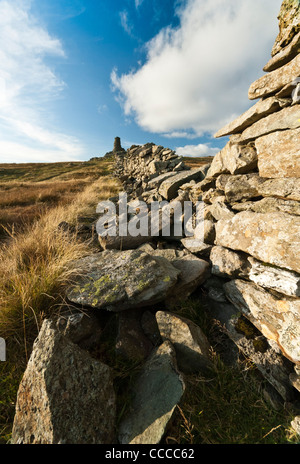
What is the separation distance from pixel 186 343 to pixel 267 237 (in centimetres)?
190

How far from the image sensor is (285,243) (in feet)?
8.14

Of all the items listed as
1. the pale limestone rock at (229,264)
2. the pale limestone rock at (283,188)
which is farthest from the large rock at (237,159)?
the pale limestone rock at (229,264)

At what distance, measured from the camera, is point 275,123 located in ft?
10.6

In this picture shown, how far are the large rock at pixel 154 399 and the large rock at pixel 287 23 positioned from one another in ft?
17.7

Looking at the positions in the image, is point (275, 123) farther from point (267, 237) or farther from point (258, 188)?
point (267, 237)

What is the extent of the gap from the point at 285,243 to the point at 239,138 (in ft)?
8.86

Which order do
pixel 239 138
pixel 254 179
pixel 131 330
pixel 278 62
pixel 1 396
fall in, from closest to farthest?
pixel 1 396
pixel 131 330
pixel 278 62
pixel 254 179
pixel 239 138

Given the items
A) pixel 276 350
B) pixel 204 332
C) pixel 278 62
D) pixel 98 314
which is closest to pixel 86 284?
pixel 98 314

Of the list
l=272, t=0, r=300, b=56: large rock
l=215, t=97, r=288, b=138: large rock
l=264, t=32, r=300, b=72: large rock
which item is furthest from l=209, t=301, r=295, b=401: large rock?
l=272, t=0, r=300, b=56: large rock

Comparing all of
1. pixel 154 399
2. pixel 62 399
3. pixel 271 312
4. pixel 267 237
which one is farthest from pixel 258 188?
pixel 62 399

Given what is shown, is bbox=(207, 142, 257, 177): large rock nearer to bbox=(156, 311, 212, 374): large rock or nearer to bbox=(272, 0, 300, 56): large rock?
bbox=(272, 0, 300, 56): large rock

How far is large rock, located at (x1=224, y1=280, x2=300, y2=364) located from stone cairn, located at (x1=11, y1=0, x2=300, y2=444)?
1cm

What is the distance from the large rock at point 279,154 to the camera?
→ 2914 millimetres
